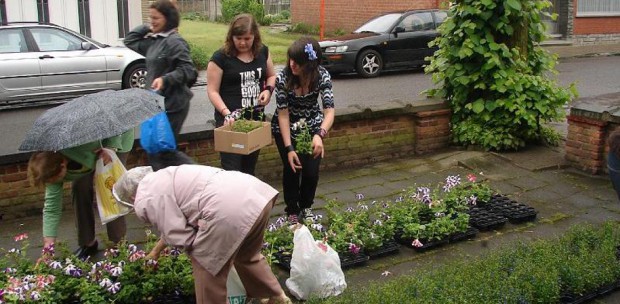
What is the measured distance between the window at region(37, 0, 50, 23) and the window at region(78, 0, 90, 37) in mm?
801

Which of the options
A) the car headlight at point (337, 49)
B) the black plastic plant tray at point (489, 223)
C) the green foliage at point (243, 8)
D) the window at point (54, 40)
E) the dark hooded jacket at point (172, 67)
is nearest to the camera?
the dark hooded jacket at point (172, 67)

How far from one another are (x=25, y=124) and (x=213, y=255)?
902 centimetres

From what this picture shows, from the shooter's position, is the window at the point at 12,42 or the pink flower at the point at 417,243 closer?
the pink flower at the point at 417,243

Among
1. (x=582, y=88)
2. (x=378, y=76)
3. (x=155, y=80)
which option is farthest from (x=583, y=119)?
(x=378, y=76)

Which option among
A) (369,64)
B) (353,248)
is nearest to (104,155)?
(353,248)

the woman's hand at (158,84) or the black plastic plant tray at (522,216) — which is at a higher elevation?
the woman's hand at (158,84)

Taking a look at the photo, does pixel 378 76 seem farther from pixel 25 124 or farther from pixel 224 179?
pixel 224 179

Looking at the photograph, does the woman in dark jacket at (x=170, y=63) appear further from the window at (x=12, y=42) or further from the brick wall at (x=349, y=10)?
the brick wall at (x=349, y=10)

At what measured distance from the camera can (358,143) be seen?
8.17 m

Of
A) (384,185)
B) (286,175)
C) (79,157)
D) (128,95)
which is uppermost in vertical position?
(128,95)

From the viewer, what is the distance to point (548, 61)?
29.3ft

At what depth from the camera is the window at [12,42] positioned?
1279cm

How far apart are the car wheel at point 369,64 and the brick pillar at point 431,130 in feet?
25.5

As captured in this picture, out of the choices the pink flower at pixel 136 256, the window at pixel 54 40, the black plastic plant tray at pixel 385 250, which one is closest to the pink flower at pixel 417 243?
the black plastic plant tray at pixel 385 250
